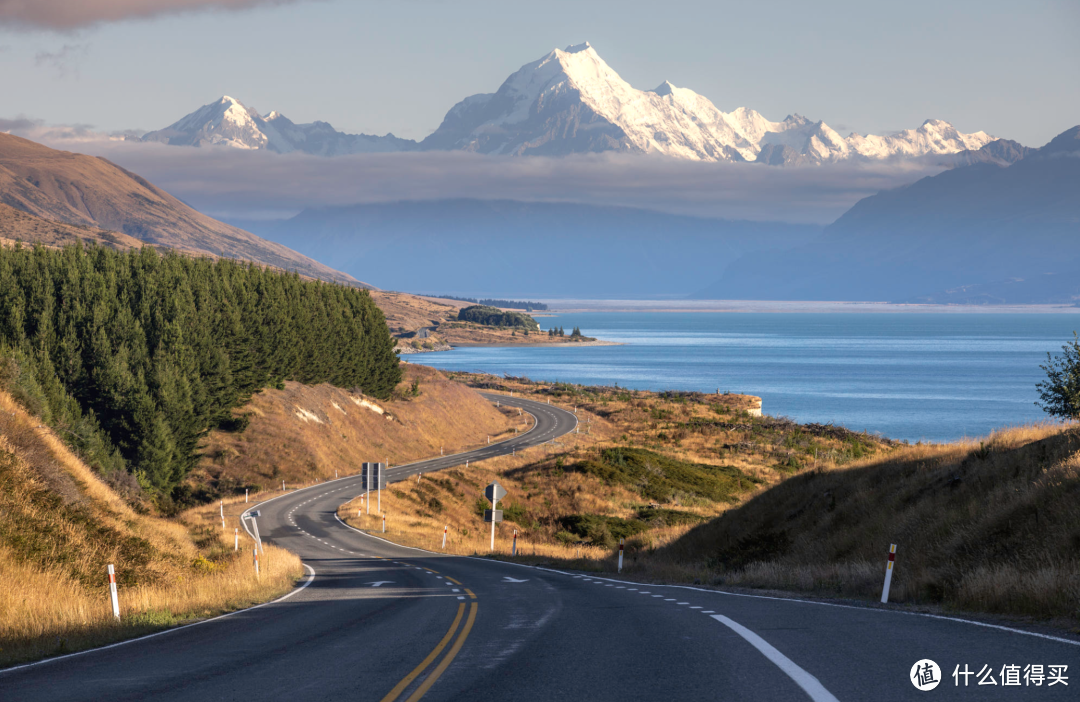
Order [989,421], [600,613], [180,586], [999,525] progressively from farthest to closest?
[989,421]
[180,586]
[999,525]
[600,613]

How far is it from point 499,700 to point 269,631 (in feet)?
22.2

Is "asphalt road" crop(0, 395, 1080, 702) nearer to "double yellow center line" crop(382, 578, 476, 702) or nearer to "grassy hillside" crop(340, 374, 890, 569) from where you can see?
"double yellow center line" crop(382, 578, 476, 702)

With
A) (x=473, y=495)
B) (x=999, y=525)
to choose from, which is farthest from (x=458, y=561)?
(x=473, y=495)

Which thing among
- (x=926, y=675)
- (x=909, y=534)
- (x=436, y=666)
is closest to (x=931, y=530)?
(x=909, y=534)

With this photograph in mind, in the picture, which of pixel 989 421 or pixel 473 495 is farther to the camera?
pixel 989 421

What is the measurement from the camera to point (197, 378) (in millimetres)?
62688

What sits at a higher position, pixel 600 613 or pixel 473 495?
pixel 600 613

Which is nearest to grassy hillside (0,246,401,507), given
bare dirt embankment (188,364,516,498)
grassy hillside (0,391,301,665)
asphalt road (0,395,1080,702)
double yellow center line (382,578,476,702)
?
bare dirt embankment (188,364,516,498)

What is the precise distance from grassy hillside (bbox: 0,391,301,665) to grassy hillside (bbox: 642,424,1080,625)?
12.0 metres

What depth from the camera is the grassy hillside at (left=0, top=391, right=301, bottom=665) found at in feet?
43.1

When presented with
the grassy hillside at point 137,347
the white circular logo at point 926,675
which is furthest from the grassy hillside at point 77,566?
the grassy hillside at point 137,347

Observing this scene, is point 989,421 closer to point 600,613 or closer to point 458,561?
point 458,561

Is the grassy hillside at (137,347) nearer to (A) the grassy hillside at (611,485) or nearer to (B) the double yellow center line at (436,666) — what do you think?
(A) the grassy hillside at (611,485)

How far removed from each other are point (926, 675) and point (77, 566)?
54.1 feet
